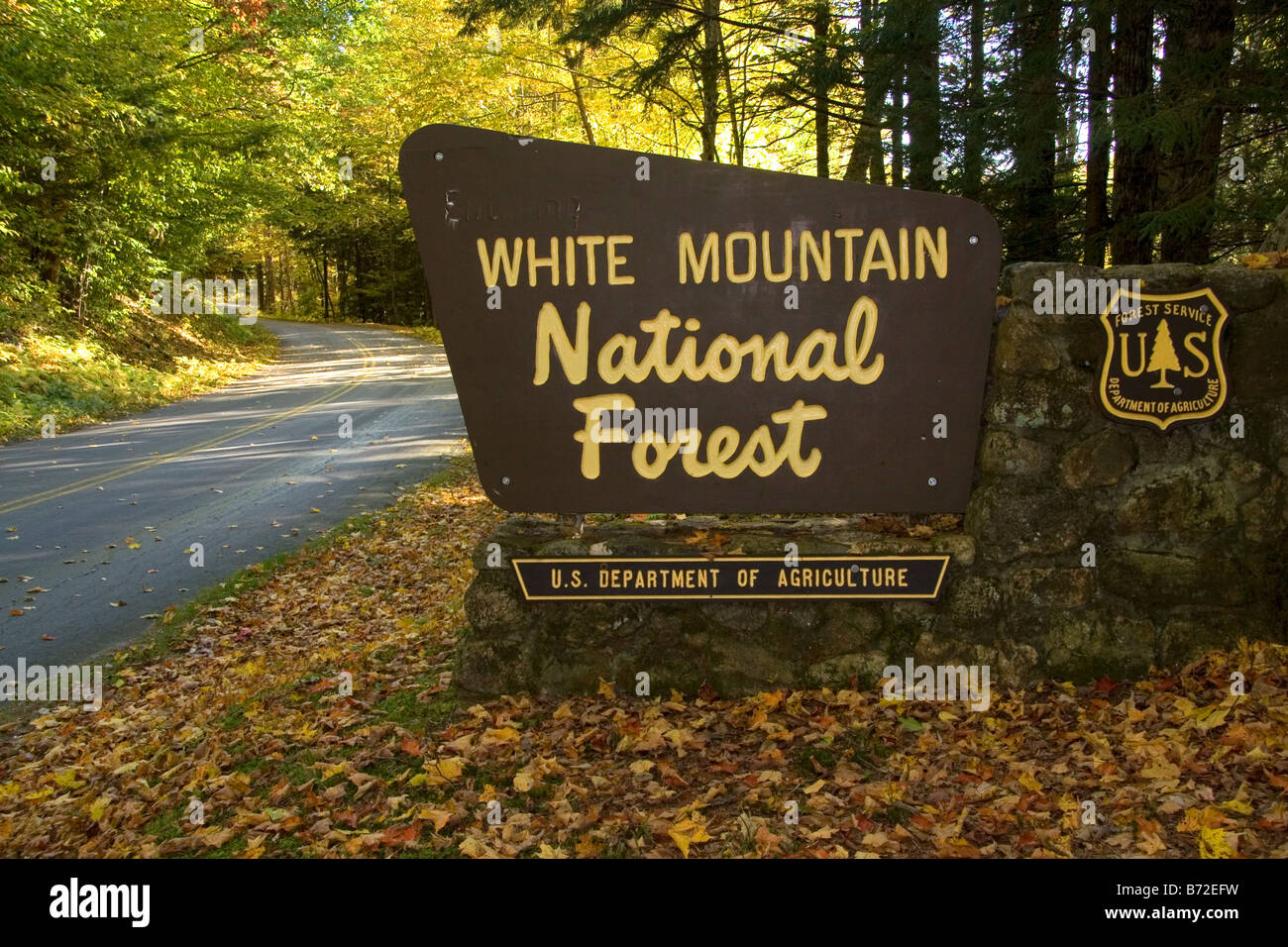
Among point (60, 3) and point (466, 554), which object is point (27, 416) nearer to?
point (60, 3)

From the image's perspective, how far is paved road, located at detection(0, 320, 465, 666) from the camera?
25.0 feet

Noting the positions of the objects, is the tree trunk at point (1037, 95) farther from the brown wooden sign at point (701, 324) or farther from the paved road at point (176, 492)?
the paved road at point (176, 492)

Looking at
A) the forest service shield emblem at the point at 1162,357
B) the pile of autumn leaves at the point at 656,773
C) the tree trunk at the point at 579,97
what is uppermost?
the tree trunk at the point at 579,97

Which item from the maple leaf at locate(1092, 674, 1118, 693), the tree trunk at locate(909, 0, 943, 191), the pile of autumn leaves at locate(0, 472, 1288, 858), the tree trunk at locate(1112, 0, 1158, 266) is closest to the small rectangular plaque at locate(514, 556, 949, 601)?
the pile of autumn leaves at locate(0, 472, 1288, 858)

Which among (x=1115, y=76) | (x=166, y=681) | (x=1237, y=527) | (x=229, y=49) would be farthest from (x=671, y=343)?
(x=229, y=49)

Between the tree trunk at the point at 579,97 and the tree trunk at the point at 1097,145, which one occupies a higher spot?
the tree trunk at the point at 579,97

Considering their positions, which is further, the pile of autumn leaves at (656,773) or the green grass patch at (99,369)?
the green grass patch at (99,369)

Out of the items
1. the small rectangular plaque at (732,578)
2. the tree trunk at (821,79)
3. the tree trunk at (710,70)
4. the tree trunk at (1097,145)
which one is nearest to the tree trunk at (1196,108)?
the tree trunk at (1097,145)

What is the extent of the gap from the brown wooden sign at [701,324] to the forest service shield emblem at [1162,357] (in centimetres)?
68

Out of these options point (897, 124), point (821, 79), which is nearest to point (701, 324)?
point (897, 124)

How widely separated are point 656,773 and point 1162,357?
11.3 feet

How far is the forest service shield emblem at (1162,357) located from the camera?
4.80 meters

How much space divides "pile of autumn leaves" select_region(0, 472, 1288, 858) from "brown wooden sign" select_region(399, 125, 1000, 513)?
4.09 ft

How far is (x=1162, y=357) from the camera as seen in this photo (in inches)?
189
